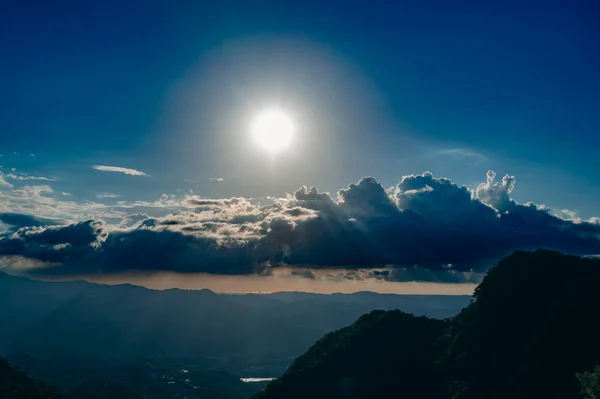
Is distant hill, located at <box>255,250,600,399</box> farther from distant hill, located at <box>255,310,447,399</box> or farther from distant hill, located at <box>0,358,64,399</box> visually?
distant hill, located at <box>0,358,64,399</box>

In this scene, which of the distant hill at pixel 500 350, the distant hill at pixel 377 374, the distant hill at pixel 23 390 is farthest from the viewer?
the distant hill at pixel 377 374

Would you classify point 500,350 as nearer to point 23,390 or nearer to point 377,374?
point 377,374

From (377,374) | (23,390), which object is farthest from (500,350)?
(23,390)

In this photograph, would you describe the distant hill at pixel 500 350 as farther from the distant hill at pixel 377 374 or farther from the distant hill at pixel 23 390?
the distant hill at pixel 23 390

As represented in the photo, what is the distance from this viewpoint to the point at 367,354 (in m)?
196

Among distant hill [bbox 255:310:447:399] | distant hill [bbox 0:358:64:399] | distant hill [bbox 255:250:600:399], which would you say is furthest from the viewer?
distant hill [bbox 255:310:447:399]

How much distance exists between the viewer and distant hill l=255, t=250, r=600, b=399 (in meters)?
156

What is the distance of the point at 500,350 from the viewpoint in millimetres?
166625

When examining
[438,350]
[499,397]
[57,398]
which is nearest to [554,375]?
[499,397]

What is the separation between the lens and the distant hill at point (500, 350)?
156500mm

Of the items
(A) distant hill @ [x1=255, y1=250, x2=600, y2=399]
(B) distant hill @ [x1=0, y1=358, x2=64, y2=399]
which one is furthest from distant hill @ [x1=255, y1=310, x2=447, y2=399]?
(B) distant hill @ [x1=0, y1=358, x2=64, y2=399]

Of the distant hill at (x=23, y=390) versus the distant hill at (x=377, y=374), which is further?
the distant hill at (x=377, y=374)

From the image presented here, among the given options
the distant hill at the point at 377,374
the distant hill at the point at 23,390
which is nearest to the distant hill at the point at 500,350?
the distant hill at the point at 377,374

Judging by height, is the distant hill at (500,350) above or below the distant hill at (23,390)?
above
